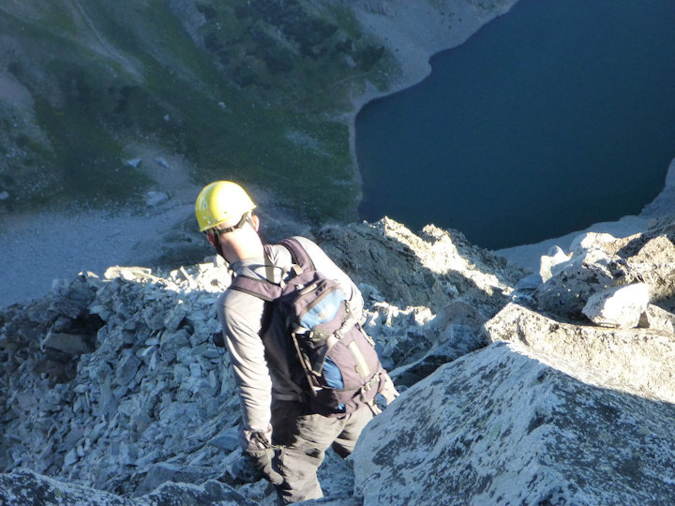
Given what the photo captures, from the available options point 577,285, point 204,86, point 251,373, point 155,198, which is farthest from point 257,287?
point 204,86

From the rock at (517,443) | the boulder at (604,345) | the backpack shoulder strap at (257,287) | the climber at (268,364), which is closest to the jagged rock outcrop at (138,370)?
the boulder at (604,345)

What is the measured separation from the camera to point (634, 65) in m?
68.8

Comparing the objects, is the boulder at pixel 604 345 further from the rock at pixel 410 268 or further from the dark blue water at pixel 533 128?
the dark blue water at pixel 533 128

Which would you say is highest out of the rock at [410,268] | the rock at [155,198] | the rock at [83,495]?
the rock at [83,495]

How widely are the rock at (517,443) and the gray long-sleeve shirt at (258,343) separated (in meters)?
0.97

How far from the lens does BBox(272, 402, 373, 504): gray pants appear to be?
611 cm

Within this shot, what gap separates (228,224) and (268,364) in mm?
1404

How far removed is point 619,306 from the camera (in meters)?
6.21

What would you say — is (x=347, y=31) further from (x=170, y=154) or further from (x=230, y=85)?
(x=170, y=154)

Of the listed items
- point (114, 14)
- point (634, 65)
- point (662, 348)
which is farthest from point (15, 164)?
point (634, 65)

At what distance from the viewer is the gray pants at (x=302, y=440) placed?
241 inches

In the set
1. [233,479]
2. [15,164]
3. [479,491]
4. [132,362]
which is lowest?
[15,164]

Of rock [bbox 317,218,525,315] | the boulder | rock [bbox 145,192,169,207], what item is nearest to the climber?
the boulder

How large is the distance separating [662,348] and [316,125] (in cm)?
6179
